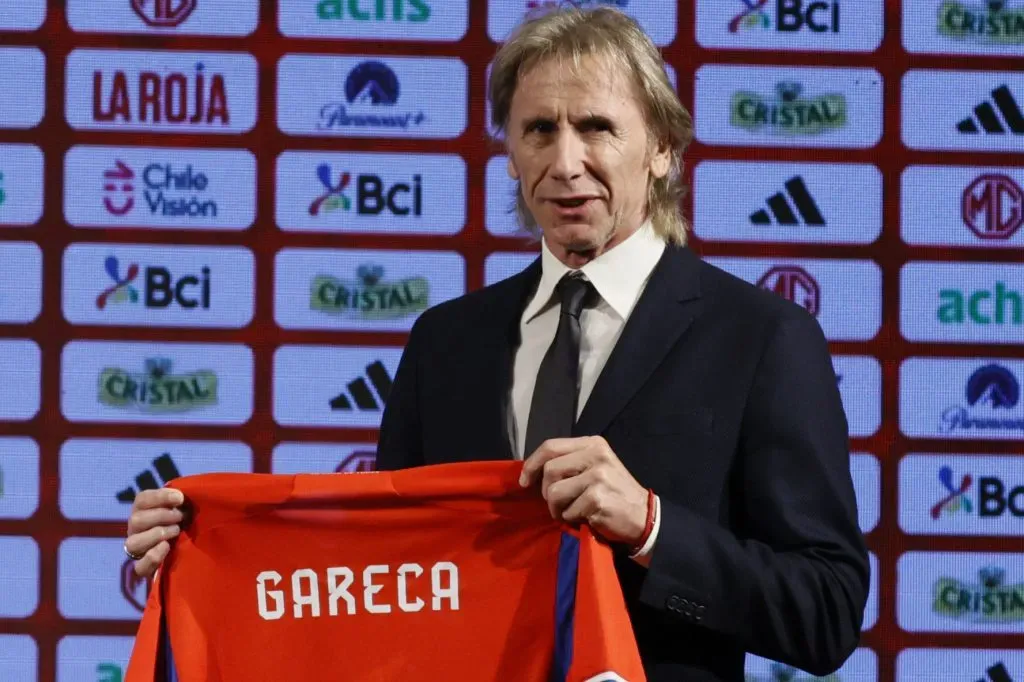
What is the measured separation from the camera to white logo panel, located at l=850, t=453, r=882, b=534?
96.3 inches

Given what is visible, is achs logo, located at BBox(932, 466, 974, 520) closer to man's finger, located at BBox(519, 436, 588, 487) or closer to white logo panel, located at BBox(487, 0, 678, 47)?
white logo panel, located at BBox(487, 0, 678, 47)

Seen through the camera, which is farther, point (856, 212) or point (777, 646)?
point (856, 212)

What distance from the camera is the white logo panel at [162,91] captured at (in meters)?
2.41

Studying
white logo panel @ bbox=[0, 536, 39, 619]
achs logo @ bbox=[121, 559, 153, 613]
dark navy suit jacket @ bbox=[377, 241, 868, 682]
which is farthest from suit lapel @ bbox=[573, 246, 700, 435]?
white logo panel @ bbox=[0, 536, 39, 619]

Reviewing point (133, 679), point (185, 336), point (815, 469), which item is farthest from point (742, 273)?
point (133, 679)

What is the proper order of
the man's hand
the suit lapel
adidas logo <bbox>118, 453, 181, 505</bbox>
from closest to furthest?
the man's hand < the suit lapel < adidas logo <bbox>118, 453, 181, 505</bbox>

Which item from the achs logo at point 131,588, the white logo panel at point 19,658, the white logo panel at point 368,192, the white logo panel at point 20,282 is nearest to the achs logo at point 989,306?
the white logo panel at point 368,192

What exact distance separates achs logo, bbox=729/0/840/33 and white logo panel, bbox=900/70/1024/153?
212mm

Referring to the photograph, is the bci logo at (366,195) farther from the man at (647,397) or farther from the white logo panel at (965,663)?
the white logo panel at (965,663)

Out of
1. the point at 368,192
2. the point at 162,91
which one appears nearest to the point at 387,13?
the point at 368,192

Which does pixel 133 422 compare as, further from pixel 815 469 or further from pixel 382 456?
pixel 815 469

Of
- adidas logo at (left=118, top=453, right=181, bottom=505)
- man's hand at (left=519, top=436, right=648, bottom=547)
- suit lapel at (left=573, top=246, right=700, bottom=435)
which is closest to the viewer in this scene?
man's hand at (left=519, top=436, right=648, bottom=547)

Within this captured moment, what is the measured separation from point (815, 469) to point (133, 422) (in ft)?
5.15

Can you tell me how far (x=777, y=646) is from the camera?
3.74ft
